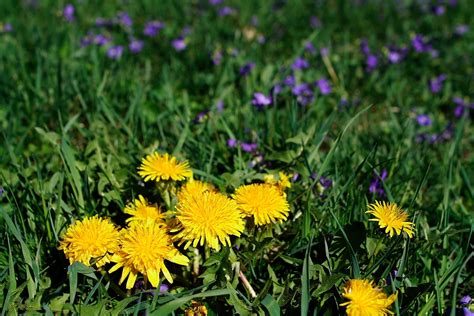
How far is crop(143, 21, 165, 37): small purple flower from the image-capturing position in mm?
3701

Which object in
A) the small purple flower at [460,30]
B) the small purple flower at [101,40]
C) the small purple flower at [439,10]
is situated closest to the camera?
the small purple flower at [101,40]

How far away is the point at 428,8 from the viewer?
447cm

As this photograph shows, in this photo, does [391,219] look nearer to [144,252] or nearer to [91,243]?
[144,252]

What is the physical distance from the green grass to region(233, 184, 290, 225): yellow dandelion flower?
10 cm

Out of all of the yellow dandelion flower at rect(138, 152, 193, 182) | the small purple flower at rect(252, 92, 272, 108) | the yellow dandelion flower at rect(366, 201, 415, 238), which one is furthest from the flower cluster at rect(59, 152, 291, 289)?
the small purple flower at rect(252, 92, 272, 108)

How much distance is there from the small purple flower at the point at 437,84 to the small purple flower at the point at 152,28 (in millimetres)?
1801

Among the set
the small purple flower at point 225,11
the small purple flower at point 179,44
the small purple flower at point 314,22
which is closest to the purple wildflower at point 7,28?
the small purple flower at point 179,44

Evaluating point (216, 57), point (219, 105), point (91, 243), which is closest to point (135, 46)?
point (216, 57)

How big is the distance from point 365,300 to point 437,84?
239 centimetres

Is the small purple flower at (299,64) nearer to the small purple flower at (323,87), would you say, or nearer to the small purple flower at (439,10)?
the small purple flower at (323,87)

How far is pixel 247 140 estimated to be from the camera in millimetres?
2559

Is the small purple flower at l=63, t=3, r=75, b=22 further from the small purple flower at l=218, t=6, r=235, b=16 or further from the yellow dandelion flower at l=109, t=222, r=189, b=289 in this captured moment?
the yellow dandelion flower at l=109, t=222, r=189, b=289

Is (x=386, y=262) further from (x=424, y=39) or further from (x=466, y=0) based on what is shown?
(x=466, y=0)

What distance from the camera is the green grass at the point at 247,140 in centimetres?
164
